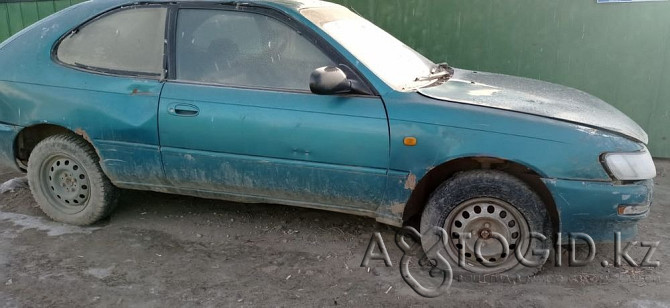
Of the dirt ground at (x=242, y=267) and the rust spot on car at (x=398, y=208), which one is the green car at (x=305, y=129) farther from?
the dirt ground at (x=242, y=267)

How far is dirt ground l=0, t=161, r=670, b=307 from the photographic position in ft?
10.6

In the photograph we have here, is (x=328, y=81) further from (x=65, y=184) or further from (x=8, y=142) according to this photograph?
(x=8, y=142)

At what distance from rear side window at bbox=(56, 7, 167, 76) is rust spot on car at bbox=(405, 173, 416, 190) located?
1815 mm

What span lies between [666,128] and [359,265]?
4048mm

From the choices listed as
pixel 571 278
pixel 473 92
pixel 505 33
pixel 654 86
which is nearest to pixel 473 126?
pixel 473 92

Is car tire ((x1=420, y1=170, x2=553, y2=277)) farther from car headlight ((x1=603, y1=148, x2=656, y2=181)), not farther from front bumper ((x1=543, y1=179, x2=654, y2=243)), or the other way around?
car headlight ((x1=603, y1=148, x2=656, y2=181))

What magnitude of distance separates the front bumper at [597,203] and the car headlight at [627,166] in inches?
1.9

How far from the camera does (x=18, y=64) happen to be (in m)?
4.05

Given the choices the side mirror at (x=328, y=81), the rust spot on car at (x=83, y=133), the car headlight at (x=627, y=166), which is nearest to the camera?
the car headlight at (x=627, y=166)

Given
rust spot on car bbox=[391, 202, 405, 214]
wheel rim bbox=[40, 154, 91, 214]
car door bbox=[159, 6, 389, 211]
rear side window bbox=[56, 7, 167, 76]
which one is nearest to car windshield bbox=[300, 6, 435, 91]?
car door bbox=[159, 6, 389, 211]

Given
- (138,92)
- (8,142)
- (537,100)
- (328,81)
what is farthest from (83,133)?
(537,100)

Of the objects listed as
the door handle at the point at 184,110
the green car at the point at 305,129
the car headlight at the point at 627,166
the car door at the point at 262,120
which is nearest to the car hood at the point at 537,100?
the green car at the point at 305,129

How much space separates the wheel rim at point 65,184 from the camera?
13.5ft

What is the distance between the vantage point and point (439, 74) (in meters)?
4.13
